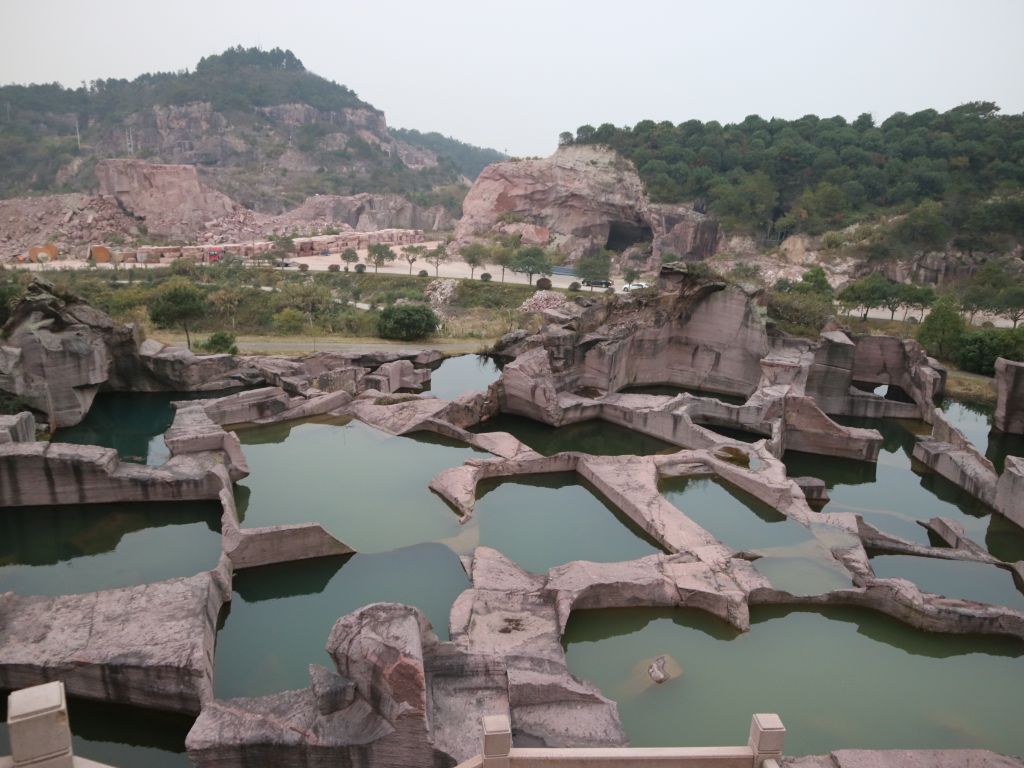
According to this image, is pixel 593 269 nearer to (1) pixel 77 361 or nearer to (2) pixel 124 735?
(1) pixel 77 361

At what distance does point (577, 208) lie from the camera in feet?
240

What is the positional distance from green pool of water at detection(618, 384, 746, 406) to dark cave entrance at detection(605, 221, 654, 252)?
4198 cm

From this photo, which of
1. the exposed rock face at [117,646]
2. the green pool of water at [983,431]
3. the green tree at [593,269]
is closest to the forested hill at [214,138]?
the green tree at [593,269]

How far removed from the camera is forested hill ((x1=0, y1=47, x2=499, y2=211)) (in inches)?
4099

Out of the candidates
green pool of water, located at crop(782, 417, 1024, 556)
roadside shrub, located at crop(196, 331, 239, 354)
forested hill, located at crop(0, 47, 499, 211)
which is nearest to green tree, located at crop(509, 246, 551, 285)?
roadside shrub, located at crop(196, 331, 239, 354)

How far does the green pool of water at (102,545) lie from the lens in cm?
1482

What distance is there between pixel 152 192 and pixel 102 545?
77976 millimetres

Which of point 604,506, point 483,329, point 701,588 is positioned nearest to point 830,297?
point 483,329

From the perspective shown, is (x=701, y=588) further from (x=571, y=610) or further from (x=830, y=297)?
(x=830, y=297)

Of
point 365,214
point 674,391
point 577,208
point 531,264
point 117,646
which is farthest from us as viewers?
point 365,214

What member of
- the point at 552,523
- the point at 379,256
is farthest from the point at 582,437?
the point at 379,256

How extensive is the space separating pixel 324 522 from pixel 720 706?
9638mm

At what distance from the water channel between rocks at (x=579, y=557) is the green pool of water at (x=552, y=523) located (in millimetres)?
57

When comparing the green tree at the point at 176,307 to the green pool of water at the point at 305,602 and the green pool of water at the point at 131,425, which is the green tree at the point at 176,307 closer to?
the green pool of water at the point at 131,425
